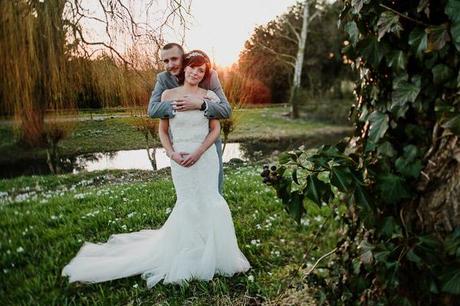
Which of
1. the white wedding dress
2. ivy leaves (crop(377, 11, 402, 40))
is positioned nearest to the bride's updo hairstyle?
the white wedding dress

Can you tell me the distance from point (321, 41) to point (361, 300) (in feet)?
7.46

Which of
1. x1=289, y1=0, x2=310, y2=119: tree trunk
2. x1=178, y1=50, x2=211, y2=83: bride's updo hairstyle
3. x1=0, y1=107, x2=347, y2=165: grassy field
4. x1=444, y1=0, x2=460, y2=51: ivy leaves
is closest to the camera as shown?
x1=444, y1=0, x2=460, y2=51: ivy leaves

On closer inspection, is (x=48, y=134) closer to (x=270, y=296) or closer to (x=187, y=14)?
(x=187, y=14)

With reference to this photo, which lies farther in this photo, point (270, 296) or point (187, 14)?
point (187, 14)

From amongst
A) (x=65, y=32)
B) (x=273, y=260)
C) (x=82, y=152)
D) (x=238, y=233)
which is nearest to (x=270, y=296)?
(x=273, y=260)

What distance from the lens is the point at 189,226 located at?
117 inches

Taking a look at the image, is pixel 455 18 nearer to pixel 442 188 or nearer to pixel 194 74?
pixel 442 188

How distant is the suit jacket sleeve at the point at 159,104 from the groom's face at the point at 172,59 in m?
0.07

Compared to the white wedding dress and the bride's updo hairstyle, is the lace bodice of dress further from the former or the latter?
the bride's updo hairstyle

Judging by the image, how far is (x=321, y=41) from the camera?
353 centimetres

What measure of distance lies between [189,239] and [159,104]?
99cm

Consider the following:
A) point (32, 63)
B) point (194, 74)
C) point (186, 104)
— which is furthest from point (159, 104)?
point (32, 63)

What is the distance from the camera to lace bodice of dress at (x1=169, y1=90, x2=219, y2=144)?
282cm

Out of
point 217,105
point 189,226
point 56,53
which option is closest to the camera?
point 217,105
